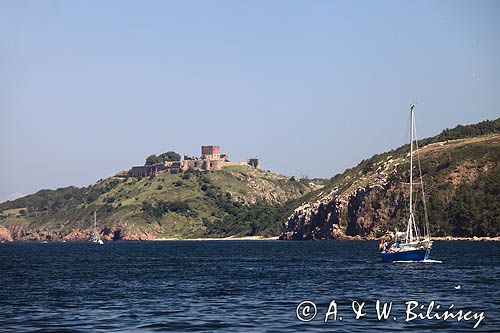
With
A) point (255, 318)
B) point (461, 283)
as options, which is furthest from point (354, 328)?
point (461, 283)

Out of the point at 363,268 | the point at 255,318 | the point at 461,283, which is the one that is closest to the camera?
the point at 255,318

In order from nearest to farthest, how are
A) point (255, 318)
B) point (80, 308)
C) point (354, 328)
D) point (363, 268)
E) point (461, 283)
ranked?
point (354, 328) → point (255, 318) → point (80, 308) → point (461, 283) → point (363, 268)

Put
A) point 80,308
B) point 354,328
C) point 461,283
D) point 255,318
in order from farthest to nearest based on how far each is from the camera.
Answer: point 461,283, point 80,308, point 255,318, point 354,328

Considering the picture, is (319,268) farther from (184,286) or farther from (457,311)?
(457,311)

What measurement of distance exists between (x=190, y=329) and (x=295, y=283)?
32496 millimetres

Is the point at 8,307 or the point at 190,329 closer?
the point at 190,329

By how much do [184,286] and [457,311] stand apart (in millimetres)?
30600

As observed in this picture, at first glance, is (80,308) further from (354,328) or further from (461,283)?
(461,283)

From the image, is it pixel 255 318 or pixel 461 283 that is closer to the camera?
pixel 255 318

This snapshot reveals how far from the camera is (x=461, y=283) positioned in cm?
7356

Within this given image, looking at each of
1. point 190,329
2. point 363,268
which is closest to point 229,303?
point 190,329

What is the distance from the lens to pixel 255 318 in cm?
4922

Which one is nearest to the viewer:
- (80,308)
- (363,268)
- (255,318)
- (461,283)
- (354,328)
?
(354,328)

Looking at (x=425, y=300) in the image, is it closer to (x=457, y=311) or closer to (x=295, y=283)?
(x=457, y=311)
